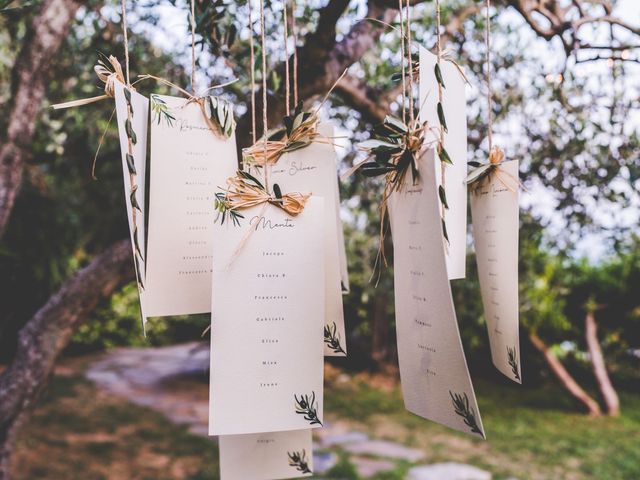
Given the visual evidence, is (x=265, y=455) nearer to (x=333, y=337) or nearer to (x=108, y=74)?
(x=333, y=337)

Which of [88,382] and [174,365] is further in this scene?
[174,365]

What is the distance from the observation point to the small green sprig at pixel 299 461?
81 cm

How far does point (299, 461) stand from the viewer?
2.66 feet

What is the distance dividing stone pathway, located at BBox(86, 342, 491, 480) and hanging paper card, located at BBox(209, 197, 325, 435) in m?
3.00

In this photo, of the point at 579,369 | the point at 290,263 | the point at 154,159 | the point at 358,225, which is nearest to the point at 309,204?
the point at 290,263

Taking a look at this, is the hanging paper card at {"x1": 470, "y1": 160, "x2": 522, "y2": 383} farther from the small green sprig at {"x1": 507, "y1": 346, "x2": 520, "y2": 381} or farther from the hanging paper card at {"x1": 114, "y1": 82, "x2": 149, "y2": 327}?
the hanging paper card at {"x1": 114, "y1": 82, "x2": 149, "y2": 327}

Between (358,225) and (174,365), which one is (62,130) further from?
(174,365)

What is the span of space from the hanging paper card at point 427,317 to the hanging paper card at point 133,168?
0.33m

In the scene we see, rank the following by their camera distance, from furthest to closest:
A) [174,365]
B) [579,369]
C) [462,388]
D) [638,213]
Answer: [174,365], [579,369], [638,213], [462,388]

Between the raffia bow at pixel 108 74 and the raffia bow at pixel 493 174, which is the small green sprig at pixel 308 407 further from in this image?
the raffia bow at pixel 108 74

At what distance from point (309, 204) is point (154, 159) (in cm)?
23

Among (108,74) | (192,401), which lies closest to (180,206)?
(108,74)

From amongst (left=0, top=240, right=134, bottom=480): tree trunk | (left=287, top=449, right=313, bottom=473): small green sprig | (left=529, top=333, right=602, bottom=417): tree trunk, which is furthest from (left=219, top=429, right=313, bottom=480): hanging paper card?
(left=529, top=333, right=602, bottom=417): tree trunk

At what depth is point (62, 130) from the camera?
10.5ft
